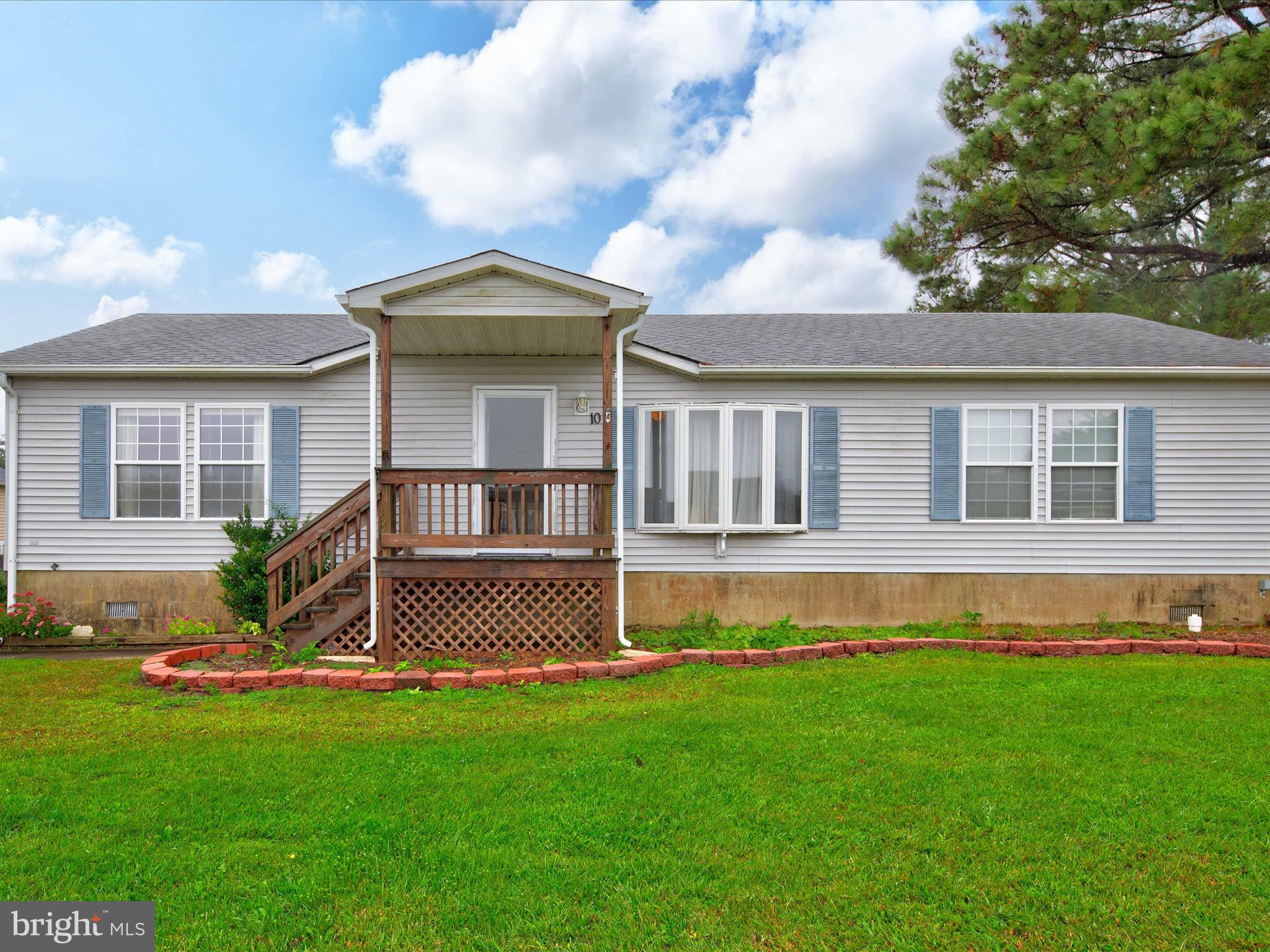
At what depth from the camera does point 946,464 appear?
28.6ft

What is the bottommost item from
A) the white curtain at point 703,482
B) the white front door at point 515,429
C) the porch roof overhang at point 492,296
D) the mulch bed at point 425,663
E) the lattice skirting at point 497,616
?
the mulch bed at point 425,663

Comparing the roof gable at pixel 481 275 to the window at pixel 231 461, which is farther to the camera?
the window at pixel 231 461

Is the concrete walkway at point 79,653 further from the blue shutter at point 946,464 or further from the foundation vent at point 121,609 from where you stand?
the blue shutter at point 946,464

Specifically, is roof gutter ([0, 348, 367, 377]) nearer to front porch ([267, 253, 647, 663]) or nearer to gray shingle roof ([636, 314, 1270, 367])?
front porch ([267, 253, 647, 663])

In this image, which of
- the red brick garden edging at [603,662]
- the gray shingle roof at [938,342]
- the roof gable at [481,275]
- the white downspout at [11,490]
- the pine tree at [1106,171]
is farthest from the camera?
the pine tree at [1106,171]

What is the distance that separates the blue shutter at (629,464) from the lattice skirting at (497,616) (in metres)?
1.70

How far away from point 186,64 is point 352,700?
41.6ft

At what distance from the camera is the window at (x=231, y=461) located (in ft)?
28.3

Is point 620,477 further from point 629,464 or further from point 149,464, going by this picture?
point 149,464

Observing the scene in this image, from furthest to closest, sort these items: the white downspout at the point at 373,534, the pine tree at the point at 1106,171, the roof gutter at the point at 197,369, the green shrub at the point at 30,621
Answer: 1. the pine tree at the point at 1106,171
2. the roof gutter at the point at 197,369
3. the green shrub at the point at 30,621
4. the white downspout at the point at 373,534

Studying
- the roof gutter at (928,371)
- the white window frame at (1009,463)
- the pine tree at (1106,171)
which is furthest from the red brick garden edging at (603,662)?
the pine tree at (1106,171)

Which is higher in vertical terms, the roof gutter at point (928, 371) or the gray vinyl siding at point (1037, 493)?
the roof gutter at point (928, 371)

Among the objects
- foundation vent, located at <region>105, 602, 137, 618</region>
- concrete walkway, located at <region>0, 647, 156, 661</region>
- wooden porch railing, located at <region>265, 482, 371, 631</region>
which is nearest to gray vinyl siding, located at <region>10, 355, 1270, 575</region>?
foundation vent, located at <region>105, 602, 137, 618</region>

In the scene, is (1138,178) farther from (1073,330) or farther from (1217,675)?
(1217,675)
